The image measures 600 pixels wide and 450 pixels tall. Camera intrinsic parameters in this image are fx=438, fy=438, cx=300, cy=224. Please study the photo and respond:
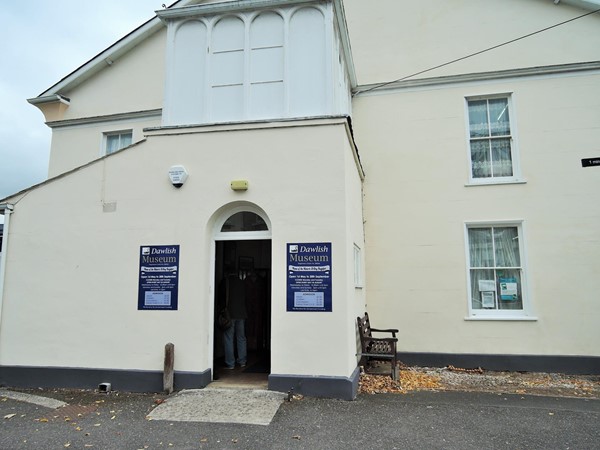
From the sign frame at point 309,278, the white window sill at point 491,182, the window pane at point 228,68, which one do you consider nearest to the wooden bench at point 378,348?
the sign frame at point 309,278

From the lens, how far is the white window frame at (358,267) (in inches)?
317

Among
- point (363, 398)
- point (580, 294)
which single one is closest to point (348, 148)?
point (363, 398)

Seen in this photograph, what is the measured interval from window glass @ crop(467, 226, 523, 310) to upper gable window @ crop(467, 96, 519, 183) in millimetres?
1211

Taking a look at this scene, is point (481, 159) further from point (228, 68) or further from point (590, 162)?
point (228, 68)

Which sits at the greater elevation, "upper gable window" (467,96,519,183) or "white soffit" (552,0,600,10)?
"white soffit" (552,0,600,10)

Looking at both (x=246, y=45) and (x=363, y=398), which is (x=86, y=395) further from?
(x=246, y=45)

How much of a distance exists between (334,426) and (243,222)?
3532 millimetres

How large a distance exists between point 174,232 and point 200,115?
6.90ft

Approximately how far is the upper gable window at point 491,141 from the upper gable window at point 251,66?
378 centimetres

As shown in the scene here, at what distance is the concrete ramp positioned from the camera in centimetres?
573

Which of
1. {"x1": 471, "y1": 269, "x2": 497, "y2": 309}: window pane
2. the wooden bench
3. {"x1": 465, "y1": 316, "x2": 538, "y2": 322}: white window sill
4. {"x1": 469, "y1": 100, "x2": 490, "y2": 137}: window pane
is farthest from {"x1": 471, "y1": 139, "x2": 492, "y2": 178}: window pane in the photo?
the wooden bench

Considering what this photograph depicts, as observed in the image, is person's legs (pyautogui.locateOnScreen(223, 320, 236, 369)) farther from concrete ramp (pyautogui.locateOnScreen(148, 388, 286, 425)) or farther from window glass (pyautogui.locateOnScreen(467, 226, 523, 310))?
window glass (pyautogui.locateOnScreen(467, 226, 523, 310))

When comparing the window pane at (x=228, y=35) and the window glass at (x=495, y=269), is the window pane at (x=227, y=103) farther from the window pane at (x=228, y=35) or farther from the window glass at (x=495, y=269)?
the window glass at (x=495, y=269)

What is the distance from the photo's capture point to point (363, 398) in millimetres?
6625
